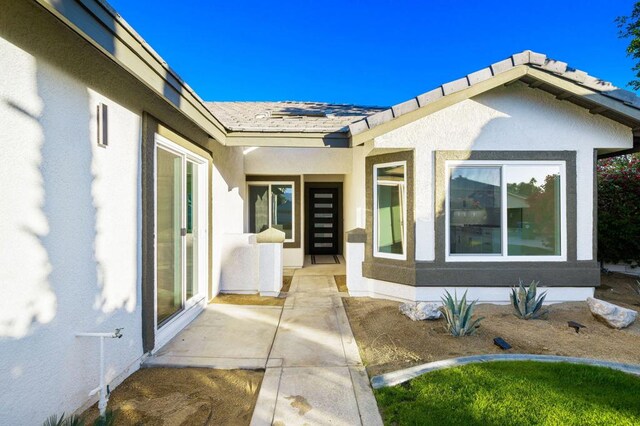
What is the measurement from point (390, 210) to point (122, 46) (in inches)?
230

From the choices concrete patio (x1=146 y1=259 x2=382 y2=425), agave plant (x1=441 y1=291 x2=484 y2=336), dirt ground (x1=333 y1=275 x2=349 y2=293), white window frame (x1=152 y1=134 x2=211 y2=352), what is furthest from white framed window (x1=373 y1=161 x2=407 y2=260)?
white window frame (x1=152 y1=134 x2=211 y2=352)

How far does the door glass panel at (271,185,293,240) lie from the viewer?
1139 centimetres

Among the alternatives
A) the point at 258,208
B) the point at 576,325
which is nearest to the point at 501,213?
the point at 576,325

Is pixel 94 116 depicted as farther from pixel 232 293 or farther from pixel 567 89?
pixel 567 89

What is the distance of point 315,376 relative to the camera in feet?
13.3

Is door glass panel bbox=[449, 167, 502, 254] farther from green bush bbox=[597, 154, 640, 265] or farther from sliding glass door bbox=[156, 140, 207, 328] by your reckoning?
sliding glass door bbox=[156, 140, 207, 328]

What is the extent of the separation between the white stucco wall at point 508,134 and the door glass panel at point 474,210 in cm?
48

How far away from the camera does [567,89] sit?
6.23 metres

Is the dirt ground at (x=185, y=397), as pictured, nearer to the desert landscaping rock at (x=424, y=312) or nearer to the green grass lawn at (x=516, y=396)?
the green grass lawn at (x=516, y=396)

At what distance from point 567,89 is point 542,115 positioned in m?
0.77

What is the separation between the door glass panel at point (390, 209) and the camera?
24.2 feet

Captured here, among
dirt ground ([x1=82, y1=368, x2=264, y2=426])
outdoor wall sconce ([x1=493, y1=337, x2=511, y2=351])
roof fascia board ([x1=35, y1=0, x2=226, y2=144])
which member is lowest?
dirt ground ([x1=82, y1=368, x2=264, y2=426])

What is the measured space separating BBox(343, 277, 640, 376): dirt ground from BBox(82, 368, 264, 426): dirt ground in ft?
5.33

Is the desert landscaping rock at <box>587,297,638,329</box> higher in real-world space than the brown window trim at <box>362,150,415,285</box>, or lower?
lower
